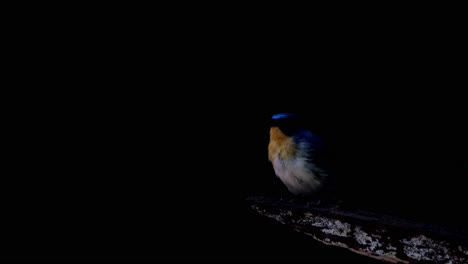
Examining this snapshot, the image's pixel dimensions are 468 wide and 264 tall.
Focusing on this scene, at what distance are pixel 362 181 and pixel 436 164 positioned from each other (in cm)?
39

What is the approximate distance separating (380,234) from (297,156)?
1.67 m

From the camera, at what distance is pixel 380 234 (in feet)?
2.87

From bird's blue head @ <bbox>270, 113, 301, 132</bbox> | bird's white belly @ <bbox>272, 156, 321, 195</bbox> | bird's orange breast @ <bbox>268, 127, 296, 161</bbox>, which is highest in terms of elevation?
bird's blue head @ <bbox>270, 113, 301, 132</bbox>

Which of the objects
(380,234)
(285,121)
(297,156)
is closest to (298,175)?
(297,156)

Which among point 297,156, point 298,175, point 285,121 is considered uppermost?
point 285,121

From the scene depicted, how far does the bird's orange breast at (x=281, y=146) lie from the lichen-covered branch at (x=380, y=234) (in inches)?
58.5

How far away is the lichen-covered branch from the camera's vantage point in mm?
803

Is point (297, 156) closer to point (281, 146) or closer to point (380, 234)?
point (281, 146)

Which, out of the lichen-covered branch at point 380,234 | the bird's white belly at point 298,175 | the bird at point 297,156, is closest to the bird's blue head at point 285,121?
the bird at point 297,156

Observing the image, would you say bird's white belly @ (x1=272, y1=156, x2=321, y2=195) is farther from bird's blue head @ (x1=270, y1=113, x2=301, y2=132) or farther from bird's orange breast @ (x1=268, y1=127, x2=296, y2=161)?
bird's blue head @ (x1=270, y1=113, x2=301, y2=132)

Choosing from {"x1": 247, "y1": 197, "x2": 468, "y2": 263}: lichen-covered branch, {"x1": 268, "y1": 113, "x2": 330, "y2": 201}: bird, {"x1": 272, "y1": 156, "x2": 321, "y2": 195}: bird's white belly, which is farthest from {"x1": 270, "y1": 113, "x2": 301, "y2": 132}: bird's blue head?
{"x1": 247, "y1": 197, "x2": 468, "y2": 263}: lichen-covered branch

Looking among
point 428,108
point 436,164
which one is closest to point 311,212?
point 436,164

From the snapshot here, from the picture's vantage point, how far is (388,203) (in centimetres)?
141

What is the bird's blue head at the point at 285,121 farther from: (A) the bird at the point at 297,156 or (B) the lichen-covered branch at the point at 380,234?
(B) the lichen-covered branch at the point at 380,234
